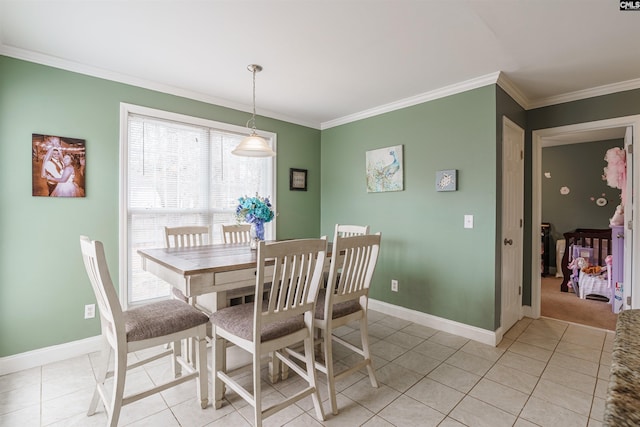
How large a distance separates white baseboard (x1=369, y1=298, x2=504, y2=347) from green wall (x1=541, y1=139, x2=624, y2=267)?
157 inches

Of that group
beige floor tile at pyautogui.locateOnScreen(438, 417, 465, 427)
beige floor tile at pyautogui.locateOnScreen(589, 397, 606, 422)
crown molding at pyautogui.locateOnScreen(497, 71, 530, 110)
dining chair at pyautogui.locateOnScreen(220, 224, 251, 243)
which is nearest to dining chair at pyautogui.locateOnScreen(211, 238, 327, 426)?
beige floor tile at pyautogui.locateOnScreen(438, 417, 465, 427)

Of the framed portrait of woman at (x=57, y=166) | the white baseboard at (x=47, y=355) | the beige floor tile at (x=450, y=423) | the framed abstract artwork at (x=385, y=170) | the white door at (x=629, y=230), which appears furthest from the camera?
the framed abstract artwork at (x=385, y=170)

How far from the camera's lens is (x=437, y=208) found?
3.16m

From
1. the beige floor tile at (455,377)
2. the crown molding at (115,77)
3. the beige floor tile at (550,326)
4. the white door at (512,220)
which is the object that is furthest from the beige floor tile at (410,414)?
the crown molding at (115,77)

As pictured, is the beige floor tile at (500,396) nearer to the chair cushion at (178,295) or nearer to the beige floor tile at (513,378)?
the beige floor tile at (513,378)

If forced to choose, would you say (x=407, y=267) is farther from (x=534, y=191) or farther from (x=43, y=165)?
(x=43, y=165)

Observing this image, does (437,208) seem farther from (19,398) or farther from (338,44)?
(19,398)

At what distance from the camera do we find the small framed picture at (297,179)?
13.5 ft

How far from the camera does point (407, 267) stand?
3.41 metres

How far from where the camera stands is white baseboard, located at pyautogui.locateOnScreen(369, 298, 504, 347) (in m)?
2.78

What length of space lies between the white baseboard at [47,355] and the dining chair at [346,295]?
6.85ft

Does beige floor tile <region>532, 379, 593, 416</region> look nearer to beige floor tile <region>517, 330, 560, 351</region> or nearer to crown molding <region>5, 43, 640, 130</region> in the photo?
beige floor tile <region>517, 330, 560, 351</region>

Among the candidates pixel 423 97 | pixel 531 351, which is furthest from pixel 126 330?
pixel 423 97

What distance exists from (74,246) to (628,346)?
132 inches
